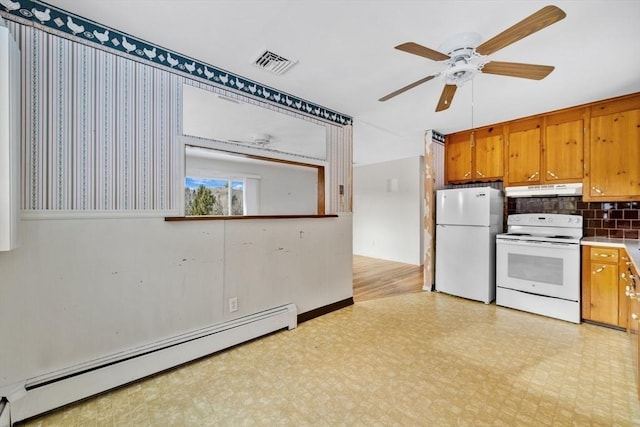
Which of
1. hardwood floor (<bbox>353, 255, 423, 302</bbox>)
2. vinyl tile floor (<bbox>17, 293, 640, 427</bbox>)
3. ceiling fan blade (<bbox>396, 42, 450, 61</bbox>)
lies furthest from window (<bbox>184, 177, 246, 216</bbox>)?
ceiling fan blade (<bbox>396, 42, 450, 61</bbox>)

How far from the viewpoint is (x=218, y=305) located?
2.35m

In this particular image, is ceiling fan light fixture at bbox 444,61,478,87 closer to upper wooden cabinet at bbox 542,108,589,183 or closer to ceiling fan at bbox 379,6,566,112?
ceiling fan at bbox 379,6,566,112

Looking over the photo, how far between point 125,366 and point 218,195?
4.04 m

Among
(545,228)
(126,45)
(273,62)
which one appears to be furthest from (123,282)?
(545,228)

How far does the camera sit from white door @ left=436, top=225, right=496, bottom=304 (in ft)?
11.6

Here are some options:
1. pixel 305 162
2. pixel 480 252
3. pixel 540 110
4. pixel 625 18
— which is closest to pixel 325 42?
pixel 305 162

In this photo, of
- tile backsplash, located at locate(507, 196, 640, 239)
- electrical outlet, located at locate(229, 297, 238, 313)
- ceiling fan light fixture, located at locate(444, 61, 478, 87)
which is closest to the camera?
ceiling fan light fixture, located at locate(444, 61, 478, 87)

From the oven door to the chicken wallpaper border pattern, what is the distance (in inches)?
124

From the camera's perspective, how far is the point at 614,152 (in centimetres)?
291

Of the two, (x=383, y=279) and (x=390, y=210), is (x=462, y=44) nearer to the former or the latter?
(x=383, y=279)

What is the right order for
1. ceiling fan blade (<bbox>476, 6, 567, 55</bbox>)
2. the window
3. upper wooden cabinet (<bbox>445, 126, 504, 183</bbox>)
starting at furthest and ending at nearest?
the window, upper wooden cabinet (<bbox>445, 126, 504, 183</bbox>), ceiling fan blade (<bbox>476, 6, 567, 55</bbox>)

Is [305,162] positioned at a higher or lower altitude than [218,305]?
higher

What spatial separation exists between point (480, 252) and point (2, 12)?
→ 15.4 ft

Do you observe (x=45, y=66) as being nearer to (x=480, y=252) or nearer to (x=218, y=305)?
(x=218, y=305)
